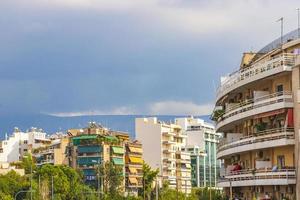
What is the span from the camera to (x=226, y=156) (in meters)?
60.0

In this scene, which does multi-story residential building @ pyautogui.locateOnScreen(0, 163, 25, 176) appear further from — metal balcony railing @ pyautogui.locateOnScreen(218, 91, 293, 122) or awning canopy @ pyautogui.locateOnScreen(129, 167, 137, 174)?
metal balcony railing @ pyautogui.locateOnScreen(218, 91, 293, 122)

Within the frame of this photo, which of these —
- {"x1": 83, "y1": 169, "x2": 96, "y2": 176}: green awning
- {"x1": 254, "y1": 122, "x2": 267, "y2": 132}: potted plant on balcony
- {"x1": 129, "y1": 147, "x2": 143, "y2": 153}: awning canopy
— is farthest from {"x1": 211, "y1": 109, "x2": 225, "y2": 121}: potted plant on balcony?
{"x1": 129, "y1": 147, "x2": 143, "y2": 153}: awning canopy

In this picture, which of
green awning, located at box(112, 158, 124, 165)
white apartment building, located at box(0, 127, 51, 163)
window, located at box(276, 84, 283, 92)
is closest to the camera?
window, located at box(276, 84, 283, 92)

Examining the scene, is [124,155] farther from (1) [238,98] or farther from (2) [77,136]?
(1) [238,98]

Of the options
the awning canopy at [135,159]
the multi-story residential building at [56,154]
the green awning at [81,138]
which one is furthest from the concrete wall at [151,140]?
the green awning at [81,138]

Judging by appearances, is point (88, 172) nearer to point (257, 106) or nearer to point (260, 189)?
point (260, 189)

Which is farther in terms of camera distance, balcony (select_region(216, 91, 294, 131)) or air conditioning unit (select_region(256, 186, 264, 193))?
air conditioning unit (select_region(256, 186, 264, 193))

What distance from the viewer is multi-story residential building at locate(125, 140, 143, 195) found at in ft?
454

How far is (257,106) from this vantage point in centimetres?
4959

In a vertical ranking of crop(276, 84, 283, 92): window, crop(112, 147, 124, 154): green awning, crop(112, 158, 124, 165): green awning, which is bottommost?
crop(112, 158, 124, 165): green awning

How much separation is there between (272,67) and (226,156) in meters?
14.5

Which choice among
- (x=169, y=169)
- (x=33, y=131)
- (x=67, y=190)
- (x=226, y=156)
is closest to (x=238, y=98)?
(x=226, y=156)

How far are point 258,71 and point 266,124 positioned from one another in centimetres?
360

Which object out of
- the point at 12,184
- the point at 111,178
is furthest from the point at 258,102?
the point at 12,184
